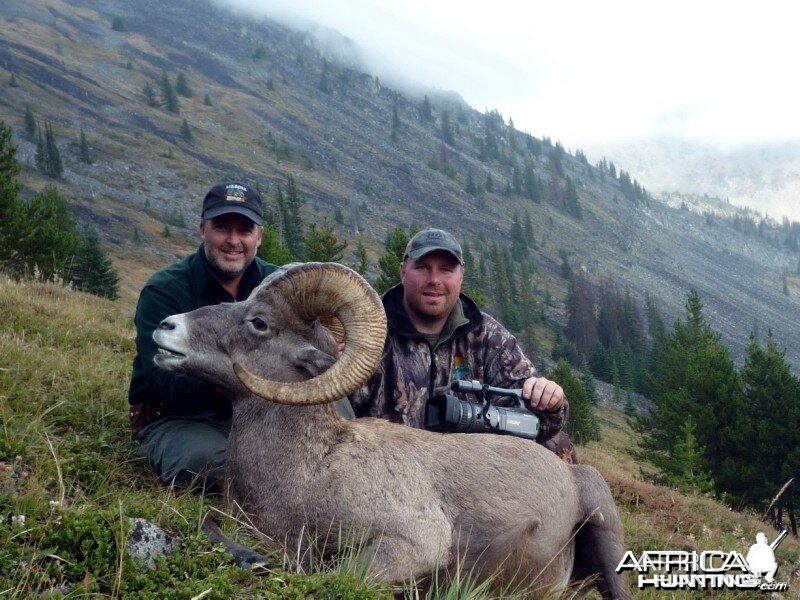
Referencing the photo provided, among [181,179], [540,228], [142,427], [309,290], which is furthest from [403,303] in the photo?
[540,228]

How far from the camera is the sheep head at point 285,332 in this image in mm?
4859

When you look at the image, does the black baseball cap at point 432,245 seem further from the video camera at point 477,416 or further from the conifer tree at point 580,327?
the conifer tree at point 580,327

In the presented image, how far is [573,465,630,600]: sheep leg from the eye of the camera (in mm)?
5184

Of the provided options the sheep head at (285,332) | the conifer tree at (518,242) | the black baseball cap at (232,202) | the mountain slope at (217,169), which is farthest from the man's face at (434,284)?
the conifer tree at (518,242)

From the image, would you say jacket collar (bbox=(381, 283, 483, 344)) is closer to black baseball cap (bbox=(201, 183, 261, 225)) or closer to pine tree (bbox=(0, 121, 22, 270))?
black baseball cap (bbox=(201, 183, 261, 225))

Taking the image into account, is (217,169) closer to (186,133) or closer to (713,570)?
(186,133)

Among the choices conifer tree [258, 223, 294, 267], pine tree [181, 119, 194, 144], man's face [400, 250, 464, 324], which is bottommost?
conifer tree [258, 223, 294, 267]

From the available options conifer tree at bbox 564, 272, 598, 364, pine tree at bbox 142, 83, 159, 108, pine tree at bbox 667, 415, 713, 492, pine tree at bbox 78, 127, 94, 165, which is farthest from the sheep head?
pine tree at bbox 142, 83, 159, 108

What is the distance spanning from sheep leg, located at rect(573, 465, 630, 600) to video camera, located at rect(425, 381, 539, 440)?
2.27 ft

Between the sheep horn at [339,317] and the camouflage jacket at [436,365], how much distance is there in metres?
1.44

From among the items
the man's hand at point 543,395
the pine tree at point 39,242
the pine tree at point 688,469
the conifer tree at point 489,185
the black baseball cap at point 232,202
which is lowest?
the pine tree at point 688,469

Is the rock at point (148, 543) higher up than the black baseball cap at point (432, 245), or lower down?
lower down

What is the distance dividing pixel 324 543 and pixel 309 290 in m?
1.94

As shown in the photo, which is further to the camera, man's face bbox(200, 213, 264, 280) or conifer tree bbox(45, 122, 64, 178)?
conifer tree bbox(45, 122, 64, 178)
